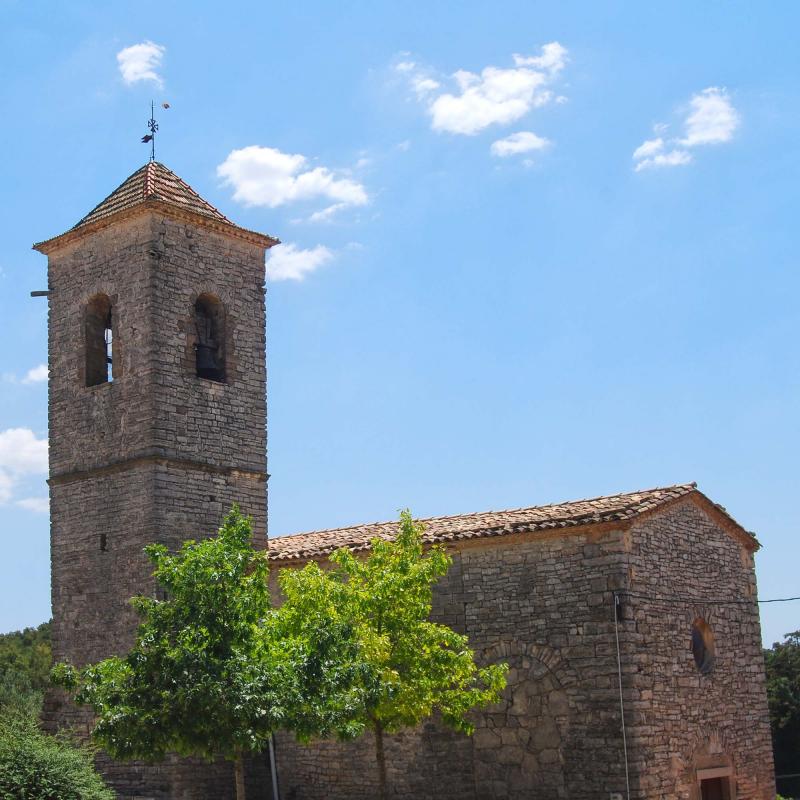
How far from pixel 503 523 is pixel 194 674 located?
228 inches

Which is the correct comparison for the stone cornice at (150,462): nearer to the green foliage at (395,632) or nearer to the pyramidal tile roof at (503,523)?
the pyramidal tile roof at (503,523)

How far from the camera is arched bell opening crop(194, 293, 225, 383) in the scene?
21438mm

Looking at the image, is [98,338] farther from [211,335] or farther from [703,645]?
[703,645]

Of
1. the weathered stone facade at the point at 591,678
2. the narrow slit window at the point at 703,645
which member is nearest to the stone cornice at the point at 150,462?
the weathered stone facade at the point at 591,678

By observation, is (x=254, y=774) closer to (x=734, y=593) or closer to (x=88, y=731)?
(x=88, y=731)

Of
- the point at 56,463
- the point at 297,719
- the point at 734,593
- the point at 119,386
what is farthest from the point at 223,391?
the point at 734,593

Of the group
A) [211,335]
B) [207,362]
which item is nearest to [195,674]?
[207,362]

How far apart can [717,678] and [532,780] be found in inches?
141

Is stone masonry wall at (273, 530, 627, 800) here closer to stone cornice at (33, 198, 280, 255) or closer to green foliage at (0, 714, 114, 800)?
green foliage at (0, 714, 114, 800)

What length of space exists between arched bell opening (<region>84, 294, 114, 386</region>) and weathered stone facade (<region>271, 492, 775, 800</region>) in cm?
714

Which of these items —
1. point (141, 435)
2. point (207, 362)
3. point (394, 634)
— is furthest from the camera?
point (207, 362)

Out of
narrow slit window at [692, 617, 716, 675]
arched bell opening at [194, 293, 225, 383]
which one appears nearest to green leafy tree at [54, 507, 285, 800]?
arched bell opening at [194, 293, 225, 383]

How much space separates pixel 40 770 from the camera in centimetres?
1702

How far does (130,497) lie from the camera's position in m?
19.9
